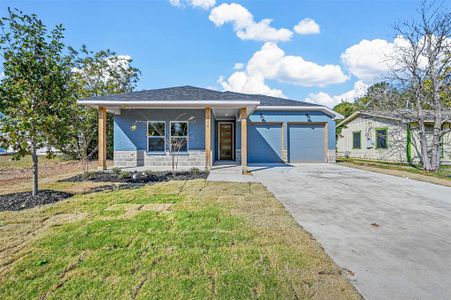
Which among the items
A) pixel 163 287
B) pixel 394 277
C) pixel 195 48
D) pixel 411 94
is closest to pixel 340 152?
pixel 411 94

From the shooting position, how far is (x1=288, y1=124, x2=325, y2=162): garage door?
1492 cm

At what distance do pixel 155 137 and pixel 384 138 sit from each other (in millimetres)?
15219

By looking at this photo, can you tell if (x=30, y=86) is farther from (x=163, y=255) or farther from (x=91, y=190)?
(x=163, y=255)

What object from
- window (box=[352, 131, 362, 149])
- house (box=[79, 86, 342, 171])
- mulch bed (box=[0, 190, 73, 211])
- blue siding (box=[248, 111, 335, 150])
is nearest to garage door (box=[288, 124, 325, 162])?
house (box=[79, 86, 342, 171])

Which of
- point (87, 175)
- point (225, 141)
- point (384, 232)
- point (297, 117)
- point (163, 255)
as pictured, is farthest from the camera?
point (297, 117)

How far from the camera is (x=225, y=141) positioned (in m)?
14.8

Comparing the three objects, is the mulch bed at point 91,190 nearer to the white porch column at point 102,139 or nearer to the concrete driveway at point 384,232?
the white porch column at point 102,139

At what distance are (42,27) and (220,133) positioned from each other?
33.9 feet

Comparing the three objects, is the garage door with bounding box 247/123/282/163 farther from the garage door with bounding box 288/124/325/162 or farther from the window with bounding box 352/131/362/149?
the window with bounding box 352/131/362/149

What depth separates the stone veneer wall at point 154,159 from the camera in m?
11.1

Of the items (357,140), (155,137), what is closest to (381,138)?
(357,140)

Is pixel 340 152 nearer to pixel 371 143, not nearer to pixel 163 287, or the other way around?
pixel 371 143

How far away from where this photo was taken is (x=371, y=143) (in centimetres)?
A: 1683

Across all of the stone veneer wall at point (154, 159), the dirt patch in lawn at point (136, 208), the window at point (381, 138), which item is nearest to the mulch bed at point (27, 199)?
the dirt patch in lawn at point (136, 208)
